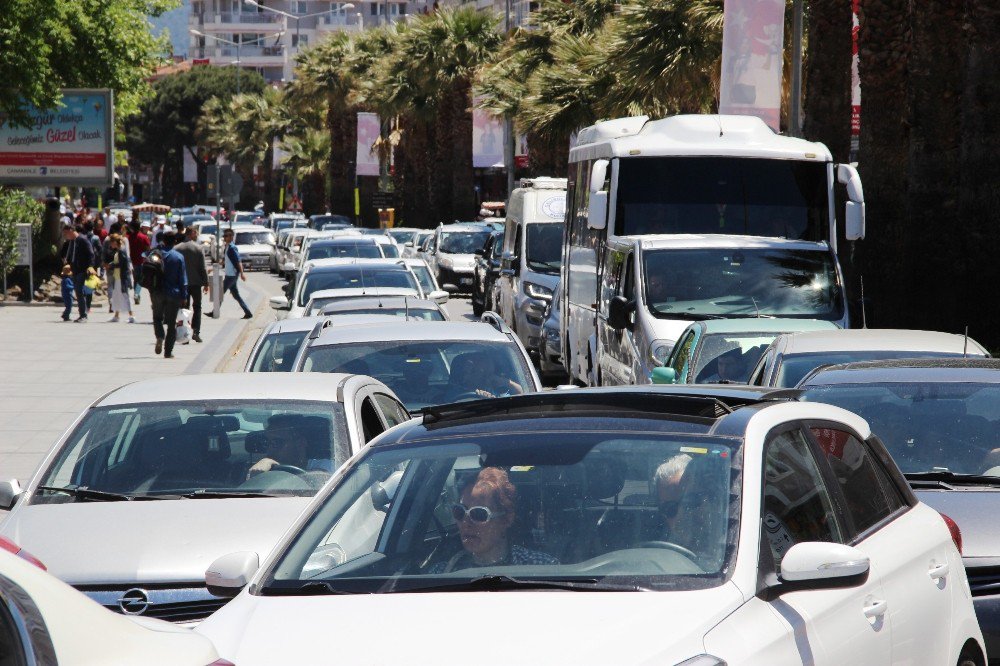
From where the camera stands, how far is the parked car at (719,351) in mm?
12664

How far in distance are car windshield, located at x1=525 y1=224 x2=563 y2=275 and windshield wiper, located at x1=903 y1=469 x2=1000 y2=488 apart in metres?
18.3

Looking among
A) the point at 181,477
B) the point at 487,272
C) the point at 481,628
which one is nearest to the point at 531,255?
the point at 487,272

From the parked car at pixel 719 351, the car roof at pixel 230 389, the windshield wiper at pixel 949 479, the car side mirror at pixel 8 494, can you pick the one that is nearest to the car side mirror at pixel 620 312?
the parked car at pixel 719 351

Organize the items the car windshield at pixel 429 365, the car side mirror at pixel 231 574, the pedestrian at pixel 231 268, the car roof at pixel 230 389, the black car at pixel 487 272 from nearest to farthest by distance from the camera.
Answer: the car side mirror at pixel 231 574
the car roof at pixel 230 389
the car windshield at pixel 429 365
the black car at pixel 487 272
the pedestrian at pixel 231 268

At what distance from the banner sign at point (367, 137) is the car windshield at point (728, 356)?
55281 millimetres

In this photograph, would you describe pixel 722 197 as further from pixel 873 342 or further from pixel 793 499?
pixel 793 499

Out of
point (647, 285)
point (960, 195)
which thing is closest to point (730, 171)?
point (647, 285)

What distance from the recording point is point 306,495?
749 centimetres

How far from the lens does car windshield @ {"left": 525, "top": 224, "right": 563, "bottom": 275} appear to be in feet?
85.1

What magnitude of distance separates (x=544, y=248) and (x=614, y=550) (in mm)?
21758

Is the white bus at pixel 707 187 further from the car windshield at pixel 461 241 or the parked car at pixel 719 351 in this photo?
the car windshield at pixel 461 241

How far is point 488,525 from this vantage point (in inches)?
191

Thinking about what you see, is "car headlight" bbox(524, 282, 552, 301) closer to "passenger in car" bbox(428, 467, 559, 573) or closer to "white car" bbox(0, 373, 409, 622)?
"white car" bbox(0, 373, 409, 622)

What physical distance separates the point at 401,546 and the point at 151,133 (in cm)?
13244
